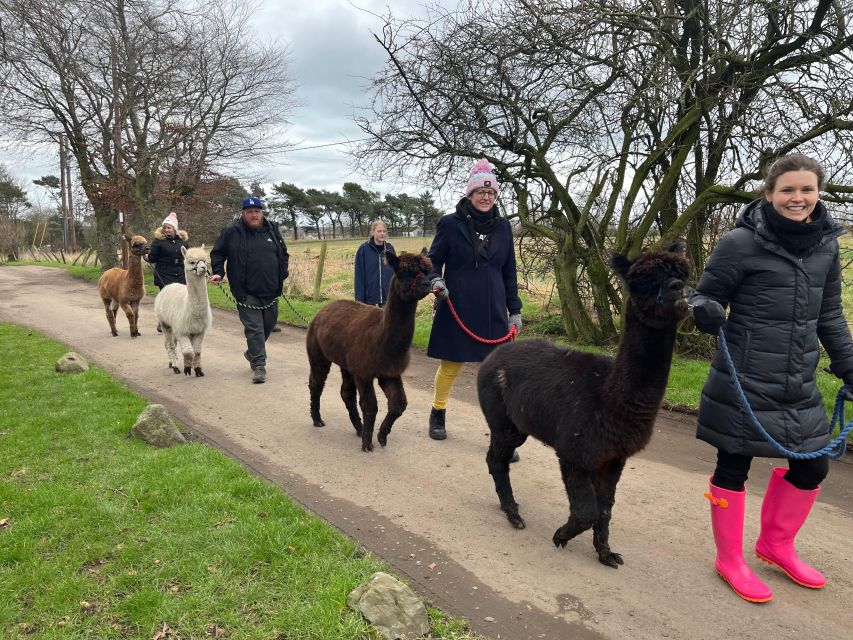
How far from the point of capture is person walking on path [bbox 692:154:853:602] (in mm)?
2658

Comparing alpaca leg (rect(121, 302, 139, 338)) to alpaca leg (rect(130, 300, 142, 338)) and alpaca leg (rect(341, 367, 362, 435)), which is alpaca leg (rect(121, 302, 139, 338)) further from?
alpaca leg (rect(341, 367, 362, 435))

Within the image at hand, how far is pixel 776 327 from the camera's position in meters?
2.74

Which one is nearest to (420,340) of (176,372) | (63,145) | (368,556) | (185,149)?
(176,372)

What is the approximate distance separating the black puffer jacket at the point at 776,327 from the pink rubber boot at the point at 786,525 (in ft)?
1.26

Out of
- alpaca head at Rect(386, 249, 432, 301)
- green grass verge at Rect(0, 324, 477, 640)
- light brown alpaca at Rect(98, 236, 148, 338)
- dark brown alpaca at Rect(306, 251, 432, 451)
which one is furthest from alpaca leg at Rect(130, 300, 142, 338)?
alpaca head at Rect(386, 249, 432, 301)

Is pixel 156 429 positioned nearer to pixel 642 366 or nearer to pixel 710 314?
pixel 642 366

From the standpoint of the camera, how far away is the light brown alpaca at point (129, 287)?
968 cm

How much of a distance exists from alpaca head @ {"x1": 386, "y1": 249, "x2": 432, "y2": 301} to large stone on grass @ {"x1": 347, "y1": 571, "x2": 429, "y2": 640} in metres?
2.31

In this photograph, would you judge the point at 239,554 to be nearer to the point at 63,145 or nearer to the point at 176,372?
the point at 176,372

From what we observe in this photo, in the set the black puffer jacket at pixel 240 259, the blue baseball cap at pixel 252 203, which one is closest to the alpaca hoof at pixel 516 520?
the black puffer jacket at pixel 240 259

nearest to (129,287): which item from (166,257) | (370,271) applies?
(166,257)

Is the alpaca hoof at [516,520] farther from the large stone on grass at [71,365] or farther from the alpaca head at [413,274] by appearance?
the large stone on grass at [71,365]

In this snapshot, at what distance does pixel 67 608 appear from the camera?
268cm

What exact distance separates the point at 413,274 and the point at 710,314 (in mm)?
2429
